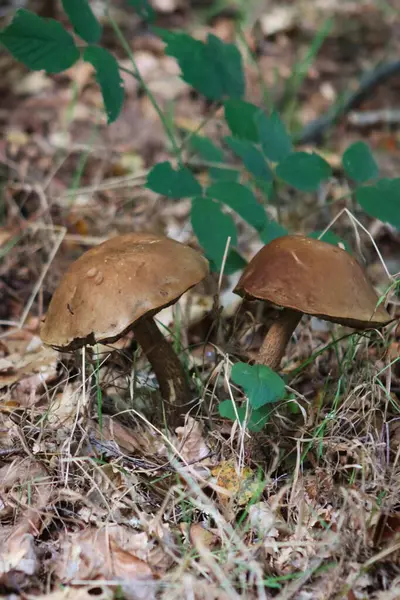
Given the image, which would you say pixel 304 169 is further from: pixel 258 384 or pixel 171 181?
pixel 258 384

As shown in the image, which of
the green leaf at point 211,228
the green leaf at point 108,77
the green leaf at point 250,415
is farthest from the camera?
the green leaf at point 211,228

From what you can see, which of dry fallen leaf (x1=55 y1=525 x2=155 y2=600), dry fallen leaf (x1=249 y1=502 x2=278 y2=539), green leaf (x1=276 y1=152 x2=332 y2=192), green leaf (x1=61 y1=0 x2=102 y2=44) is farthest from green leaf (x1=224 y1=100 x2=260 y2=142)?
dry fallen leaf (x1=55 y1=525 x2=155 y2=600)

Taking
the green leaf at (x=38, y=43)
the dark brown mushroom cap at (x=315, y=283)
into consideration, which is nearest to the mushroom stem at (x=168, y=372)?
the dark brown mushroom cap at (x=315, y=283)

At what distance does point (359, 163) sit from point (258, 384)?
3.35ft

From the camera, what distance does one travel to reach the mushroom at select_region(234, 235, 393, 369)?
1.53m

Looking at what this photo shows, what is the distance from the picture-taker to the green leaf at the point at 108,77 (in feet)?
6.26

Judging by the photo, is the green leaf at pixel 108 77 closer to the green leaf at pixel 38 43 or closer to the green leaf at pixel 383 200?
the green leaf at pixel 38 43

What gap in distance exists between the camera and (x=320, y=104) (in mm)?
5016

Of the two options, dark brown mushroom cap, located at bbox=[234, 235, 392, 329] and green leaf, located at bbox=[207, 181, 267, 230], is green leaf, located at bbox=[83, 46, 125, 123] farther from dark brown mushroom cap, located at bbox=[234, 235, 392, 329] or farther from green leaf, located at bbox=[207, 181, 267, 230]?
dark brown mushroom cap, located at bbox=[234, 235, 392, 329]

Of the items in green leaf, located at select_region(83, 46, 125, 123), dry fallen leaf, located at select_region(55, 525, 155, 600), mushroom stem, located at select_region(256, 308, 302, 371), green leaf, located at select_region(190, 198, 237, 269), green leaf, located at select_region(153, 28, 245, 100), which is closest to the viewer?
dry fallen leaf, located at select_region(55, 525, 155, 600)

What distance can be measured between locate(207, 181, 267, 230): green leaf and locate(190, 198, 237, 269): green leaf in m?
0.05

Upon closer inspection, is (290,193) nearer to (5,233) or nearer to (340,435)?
(5,233)

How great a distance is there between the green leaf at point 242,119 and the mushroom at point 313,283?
28.3 inches

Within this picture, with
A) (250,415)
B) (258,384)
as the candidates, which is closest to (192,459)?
(250,415)
